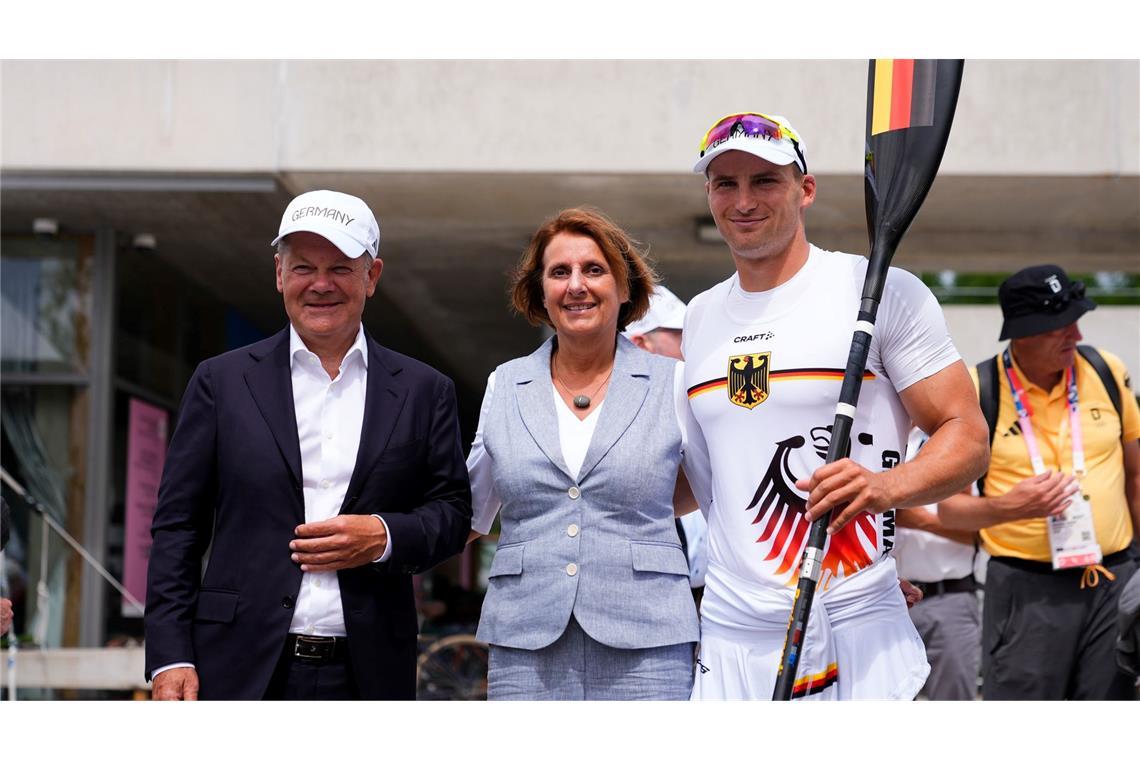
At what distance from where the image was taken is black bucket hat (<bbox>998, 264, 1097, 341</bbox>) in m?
5.09

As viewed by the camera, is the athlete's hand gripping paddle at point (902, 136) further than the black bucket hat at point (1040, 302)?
No

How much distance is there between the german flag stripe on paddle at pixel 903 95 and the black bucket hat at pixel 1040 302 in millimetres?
1877

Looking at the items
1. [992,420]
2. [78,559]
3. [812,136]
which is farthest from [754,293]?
[78,559]

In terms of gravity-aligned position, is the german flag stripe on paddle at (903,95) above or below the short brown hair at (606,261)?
above

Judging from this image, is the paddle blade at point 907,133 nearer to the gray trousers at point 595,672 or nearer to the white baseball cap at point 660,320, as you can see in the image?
the gray trousers at point 595,672

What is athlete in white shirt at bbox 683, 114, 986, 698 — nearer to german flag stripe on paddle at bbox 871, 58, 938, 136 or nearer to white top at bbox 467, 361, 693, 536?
white top at bbox 467, 361, 693, 536

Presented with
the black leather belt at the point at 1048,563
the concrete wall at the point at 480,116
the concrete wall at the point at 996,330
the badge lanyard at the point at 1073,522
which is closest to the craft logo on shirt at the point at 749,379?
the badge lanyard at the point at 1073,522

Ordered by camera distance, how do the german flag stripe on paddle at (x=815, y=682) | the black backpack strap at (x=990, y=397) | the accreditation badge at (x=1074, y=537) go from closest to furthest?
the german flag stripe on paddle at (x=815, y=682)
the accreditation badge at (x=1074, y=537)
the black backpack strap at (x=990, y=397)

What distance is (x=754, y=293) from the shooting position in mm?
3230

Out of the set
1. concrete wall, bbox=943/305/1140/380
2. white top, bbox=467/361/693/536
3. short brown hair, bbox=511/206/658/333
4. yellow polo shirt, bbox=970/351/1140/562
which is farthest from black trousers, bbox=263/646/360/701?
concrete wall, bbox=943/305/1140/380

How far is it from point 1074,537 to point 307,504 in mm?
3162

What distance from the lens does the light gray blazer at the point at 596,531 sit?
3189 mm

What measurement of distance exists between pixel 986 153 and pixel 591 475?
6.67m

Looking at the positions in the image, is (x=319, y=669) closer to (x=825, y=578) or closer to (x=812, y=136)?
(x=825, y=578)
